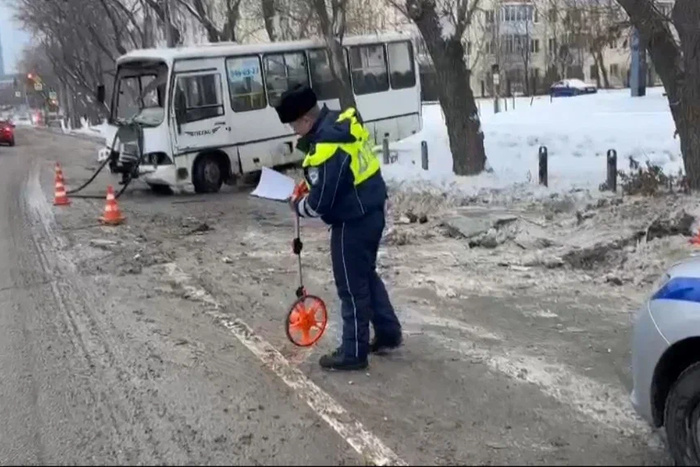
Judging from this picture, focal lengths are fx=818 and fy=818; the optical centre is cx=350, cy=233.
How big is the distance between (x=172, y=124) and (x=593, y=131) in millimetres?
10348

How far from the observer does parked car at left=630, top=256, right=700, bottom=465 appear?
3939 mm

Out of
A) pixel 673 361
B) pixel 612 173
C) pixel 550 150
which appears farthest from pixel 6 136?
pixel 673 361

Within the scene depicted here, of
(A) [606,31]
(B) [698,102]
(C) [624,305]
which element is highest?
(A) [606,31]

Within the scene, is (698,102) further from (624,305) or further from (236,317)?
(236,317)

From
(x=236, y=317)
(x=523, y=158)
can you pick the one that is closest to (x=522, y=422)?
(x=236, y=317)

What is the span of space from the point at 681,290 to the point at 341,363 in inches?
97.1

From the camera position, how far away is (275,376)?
567 centimetres

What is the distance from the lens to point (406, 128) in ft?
76.5

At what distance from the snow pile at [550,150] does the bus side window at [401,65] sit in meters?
1.63

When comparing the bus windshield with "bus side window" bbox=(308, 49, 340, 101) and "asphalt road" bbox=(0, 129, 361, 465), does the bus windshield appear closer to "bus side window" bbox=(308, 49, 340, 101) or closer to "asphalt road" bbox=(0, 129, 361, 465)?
"bus side window" bbox=(308, 49, 340, 101)

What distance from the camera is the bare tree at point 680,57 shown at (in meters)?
10.7

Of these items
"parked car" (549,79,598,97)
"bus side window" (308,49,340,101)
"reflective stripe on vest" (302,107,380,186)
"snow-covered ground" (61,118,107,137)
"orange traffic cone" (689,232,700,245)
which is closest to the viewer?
"reflective stripe on vest" (302,107,380,186)

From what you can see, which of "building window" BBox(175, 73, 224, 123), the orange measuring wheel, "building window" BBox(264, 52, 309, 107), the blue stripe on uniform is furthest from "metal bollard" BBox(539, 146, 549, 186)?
the blue stripe on uniform

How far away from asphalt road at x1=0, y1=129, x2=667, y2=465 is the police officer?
0.36m
